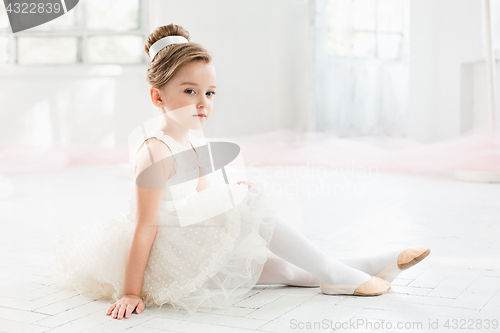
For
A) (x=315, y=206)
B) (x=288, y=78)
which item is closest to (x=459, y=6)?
(x=288, y=78)

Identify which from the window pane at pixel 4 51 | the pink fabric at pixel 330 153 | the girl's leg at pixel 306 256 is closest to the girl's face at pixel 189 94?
the girl's leg at pixel 306 256

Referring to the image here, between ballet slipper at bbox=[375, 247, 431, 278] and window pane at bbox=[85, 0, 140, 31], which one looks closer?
ballet slipper at bbox=[375, 247, 431, 278]

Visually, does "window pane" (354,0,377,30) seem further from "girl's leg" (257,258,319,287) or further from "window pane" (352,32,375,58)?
"girl's leg" (257,258,319,287)

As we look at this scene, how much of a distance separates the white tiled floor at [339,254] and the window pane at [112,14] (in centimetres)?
260

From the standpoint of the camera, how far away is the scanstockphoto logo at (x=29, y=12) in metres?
5.45

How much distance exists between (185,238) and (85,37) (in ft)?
16.0

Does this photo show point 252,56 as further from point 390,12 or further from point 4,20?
point 4,20

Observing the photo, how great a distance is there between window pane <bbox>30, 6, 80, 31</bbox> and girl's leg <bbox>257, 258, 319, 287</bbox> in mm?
4931

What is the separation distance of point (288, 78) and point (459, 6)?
5.91 ft

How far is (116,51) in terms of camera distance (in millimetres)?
5594

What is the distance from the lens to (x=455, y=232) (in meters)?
2.08

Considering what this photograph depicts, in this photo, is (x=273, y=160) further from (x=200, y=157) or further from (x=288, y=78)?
(x=200, y=157)

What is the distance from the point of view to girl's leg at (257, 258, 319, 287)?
4.63ft

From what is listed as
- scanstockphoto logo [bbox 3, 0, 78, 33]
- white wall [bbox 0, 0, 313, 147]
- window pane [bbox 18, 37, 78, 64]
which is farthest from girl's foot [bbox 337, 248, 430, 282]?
scanstockphoto logo [bbox 3, 0, 78, 33]
